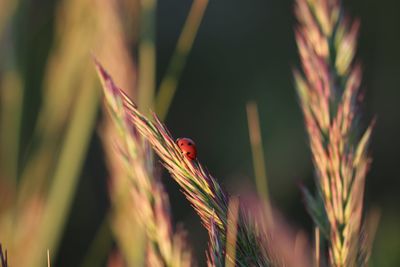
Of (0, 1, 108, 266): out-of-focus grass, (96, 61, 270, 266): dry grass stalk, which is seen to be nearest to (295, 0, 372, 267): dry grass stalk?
(96, 61, 270, 266): dry grass stalk

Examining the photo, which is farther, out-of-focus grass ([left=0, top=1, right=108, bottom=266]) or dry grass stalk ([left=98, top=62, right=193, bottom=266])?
out-of-focus grass ([left=0, top=1, right=108, bottom=266])

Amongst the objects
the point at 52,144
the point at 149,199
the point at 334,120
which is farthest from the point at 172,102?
the point at 149,199

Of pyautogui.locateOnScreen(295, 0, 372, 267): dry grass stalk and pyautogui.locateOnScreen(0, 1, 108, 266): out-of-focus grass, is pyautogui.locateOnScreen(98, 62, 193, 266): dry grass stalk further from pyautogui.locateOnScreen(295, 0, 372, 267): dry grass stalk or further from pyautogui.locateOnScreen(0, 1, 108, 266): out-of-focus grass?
pyautogui.locateOnScreen(0, 1, 108, 266): out-of-focus grass

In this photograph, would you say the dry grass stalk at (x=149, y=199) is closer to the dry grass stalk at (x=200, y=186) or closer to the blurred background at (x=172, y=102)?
the dry grass stalk at (x=200, y=186)

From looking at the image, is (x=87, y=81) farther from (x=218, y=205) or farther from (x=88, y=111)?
(x=218, y=205)

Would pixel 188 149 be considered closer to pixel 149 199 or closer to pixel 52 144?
pixel 149 199

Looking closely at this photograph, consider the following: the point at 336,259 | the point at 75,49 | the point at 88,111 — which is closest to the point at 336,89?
the point at 336,259
